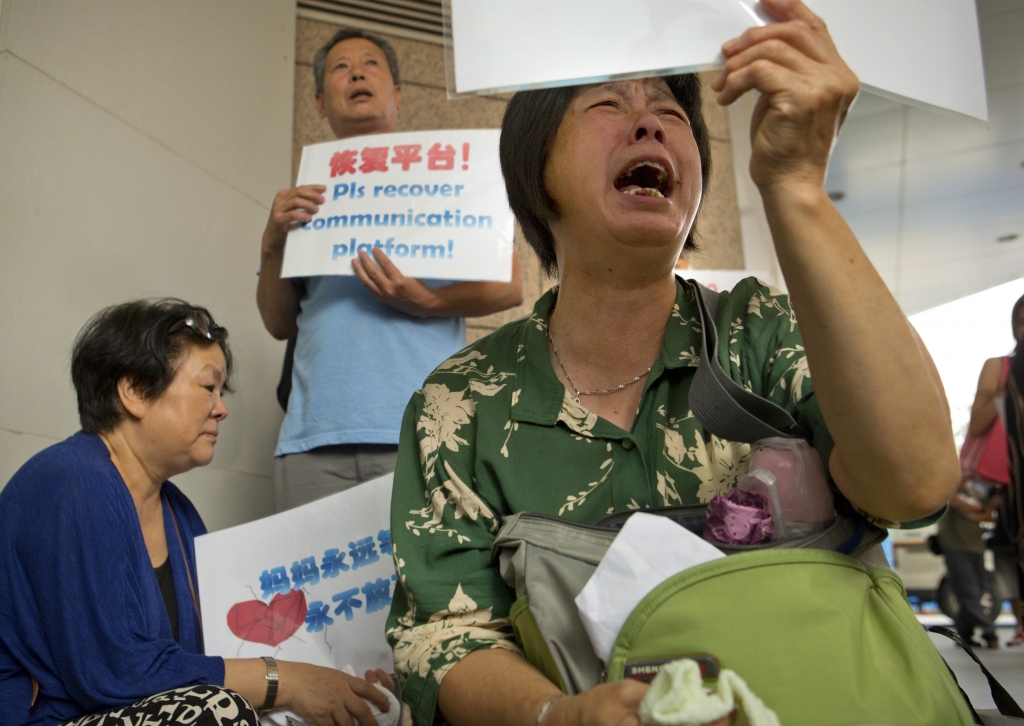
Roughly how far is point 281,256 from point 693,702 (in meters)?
1.89

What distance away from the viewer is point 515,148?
1378 mm


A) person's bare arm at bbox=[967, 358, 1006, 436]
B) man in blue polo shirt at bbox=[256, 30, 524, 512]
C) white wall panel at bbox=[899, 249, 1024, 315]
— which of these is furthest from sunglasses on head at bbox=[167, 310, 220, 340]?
white wall panel at bbox=[899, 249, 1024, 315]

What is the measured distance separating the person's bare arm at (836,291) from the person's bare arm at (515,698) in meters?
0.32

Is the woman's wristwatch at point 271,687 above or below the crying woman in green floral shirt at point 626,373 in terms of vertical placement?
below

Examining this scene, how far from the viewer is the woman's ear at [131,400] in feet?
5.86

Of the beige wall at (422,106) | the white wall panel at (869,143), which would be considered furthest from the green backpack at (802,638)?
the white wall panel at (869,143)

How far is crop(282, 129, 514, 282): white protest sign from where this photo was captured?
217 cm

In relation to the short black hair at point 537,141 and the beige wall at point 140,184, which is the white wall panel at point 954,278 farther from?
the short black hair at point 537,141

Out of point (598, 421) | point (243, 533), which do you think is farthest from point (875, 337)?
point (243, 533)

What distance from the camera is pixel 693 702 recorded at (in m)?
0.67

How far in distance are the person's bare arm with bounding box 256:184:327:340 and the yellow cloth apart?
5.88 ft

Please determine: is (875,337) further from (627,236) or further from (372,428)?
(372,428)

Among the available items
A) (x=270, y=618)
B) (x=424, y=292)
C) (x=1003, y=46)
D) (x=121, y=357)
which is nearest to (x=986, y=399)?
(x=1003, y=46)

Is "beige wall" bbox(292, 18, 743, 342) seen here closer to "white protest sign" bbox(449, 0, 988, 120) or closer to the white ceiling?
"white protest sign" bbox(449, 0, 988, 120)
